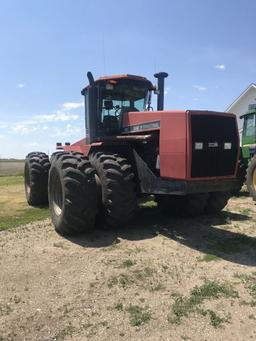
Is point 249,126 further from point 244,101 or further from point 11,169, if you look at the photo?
point 244,101

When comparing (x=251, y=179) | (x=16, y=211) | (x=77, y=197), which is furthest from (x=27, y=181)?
(x=251, y=179)

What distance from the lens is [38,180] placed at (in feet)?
41.1

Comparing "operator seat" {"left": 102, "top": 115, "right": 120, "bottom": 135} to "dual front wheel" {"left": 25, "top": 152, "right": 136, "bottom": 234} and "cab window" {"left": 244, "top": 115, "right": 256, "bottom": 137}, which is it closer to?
"dual front wheel" {"left": 25, "top": 152, "right": 136, "bottom": 234}

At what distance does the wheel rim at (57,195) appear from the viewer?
30.3 feet

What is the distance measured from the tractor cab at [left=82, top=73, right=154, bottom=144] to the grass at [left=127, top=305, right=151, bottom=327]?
494 cm

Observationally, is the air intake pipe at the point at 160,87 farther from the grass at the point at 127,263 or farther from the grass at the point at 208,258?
the grass at the point at 127,263

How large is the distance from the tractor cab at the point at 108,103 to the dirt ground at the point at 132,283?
2.20 m

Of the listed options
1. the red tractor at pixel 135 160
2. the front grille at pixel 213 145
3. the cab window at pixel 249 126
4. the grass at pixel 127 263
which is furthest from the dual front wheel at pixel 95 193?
the cab window at pixel 249 126

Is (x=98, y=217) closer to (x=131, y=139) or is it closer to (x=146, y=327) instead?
(x=131, y=139)

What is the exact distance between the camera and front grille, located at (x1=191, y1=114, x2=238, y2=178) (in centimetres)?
749

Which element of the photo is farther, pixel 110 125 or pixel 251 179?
pixel 251 179

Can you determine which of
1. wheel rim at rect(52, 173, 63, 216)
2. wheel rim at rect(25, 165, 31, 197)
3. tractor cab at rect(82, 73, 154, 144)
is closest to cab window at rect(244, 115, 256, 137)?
tractor cab at rect(82, 73, 154, 144)

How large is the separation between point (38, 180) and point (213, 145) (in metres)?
6.24

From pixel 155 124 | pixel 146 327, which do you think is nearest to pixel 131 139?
pixel 155 124
